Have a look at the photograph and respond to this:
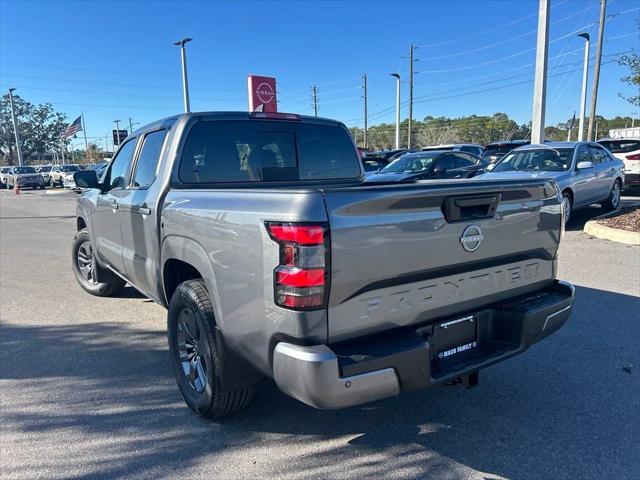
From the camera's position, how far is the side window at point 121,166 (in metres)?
4.67

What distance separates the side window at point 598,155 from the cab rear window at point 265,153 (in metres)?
8.32

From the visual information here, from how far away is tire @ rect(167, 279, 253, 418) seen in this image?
295cm

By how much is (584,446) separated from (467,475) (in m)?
0.78

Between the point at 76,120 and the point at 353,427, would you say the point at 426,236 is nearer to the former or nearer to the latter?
the point at 353,427

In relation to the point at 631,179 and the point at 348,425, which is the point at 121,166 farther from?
the point at 631,179

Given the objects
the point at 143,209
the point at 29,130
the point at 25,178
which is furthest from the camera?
the point at 29,130

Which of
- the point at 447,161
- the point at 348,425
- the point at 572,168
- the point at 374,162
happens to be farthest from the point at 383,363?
the point at 374,162

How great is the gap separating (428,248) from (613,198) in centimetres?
1079

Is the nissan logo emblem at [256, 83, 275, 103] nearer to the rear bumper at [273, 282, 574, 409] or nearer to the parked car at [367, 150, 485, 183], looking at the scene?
the parked car at [367, 150, 485, 183]

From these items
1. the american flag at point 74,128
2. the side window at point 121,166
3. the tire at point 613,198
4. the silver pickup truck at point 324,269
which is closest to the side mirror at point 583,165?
the tire at point 613,198

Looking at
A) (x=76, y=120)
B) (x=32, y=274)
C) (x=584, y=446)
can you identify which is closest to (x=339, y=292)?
(x=584, y=446)

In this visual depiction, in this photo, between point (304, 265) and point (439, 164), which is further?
point (439, 164)

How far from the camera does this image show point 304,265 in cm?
227

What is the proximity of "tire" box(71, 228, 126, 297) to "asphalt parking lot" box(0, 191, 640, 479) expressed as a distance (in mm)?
1241
